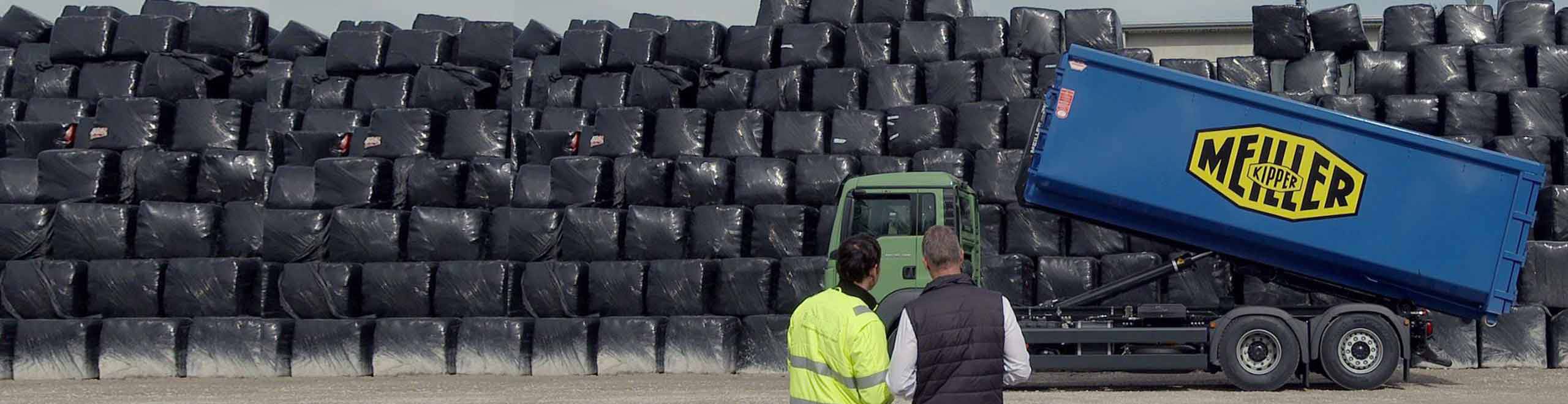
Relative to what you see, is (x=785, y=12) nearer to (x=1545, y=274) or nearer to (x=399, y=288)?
(x=399, y=288)

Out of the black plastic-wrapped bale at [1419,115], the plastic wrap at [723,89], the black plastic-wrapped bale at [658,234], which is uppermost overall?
the plastic wrap at [723,89]

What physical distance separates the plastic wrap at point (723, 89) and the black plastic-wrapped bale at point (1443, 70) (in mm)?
7564

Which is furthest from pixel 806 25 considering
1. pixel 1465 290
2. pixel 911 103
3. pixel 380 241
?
pixel 1465 290

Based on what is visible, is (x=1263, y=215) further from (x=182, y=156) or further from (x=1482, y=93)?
(x=182, y=156)

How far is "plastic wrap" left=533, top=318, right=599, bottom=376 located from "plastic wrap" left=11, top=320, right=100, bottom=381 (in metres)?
4.91

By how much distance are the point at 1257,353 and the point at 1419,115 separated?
4607mm

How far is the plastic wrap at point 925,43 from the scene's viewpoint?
18.3 meters

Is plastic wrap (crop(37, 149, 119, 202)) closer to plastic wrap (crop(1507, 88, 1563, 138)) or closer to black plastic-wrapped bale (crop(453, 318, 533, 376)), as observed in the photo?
black plastic-wrapped bale (crop(453, 318, 533, 376))

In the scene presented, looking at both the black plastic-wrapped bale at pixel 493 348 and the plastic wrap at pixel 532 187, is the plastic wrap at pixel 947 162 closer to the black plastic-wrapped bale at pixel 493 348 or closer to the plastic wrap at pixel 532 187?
the plastic wrap at pixel 532 187

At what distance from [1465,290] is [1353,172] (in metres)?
1.38

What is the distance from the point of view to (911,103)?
58.4ft

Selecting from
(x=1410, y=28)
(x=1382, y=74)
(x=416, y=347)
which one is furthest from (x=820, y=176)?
(x=1410, y=28)

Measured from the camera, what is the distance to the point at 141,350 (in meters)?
16.7

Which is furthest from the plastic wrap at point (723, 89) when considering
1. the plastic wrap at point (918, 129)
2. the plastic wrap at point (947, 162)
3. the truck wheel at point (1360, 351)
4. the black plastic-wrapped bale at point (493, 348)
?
the truck wheel at point (1360, 351)
